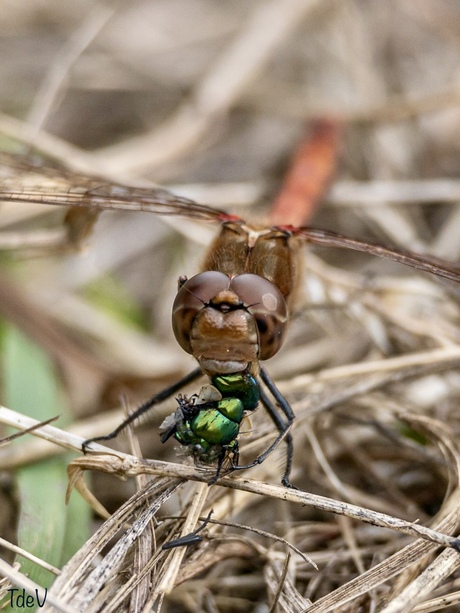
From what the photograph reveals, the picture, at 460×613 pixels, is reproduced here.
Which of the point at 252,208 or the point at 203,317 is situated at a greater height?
the point at 252,208

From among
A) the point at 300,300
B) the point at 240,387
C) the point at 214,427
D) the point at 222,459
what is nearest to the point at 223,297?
the point at 240,387

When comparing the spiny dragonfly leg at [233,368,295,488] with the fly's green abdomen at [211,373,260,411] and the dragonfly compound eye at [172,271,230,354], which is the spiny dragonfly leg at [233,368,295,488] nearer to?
the fly's green abdomen at [211,373,260,411]

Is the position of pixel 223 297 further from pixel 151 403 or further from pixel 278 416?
pixel 151 403

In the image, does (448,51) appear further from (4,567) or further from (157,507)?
(4,567)

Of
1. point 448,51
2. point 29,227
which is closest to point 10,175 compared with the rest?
point 29,227

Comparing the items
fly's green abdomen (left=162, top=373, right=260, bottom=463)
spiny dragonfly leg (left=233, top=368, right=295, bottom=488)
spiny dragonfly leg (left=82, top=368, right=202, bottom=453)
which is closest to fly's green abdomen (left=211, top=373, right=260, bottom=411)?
fly's green abdomen (left=162, top=373, right=260, bottom=463)

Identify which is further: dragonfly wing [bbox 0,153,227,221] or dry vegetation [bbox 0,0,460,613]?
dragonfly wing [bbox 0,153,227,221]

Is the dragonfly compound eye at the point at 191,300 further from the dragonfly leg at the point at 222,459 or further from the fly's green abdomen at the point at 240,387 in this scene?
the dragonfly leg at the point at 222,459
